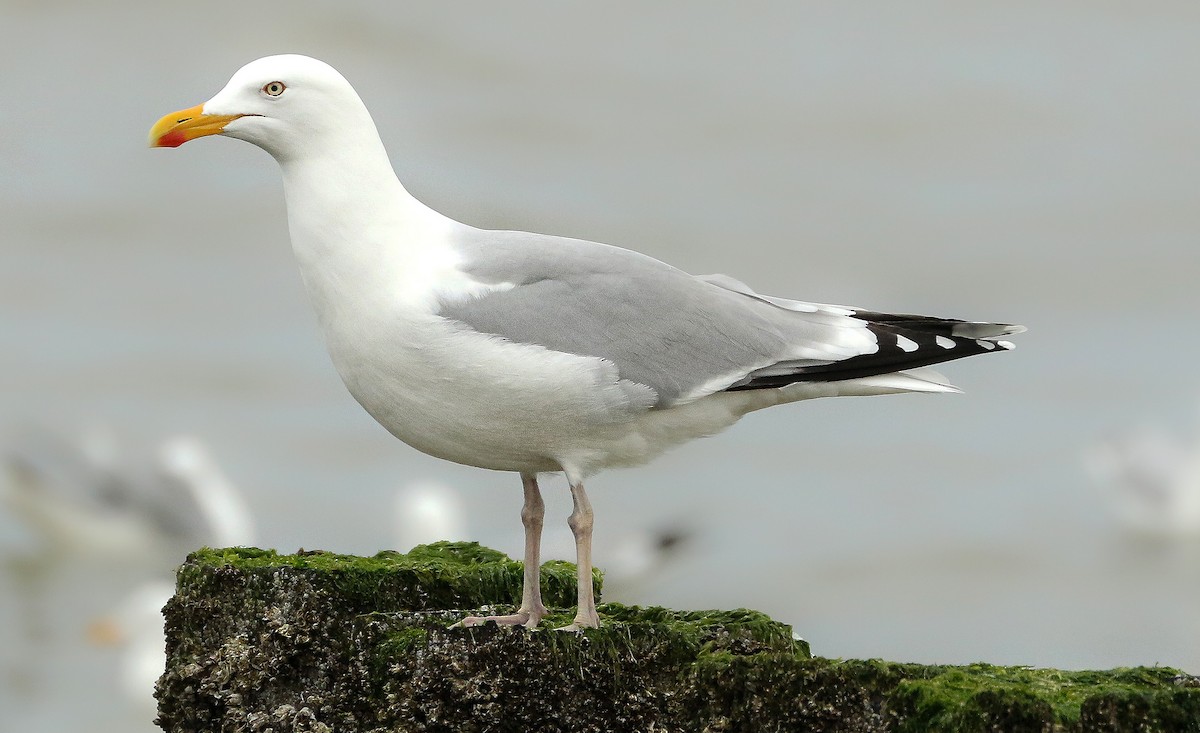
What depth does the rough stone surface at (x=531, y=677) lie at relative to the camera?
5059mm

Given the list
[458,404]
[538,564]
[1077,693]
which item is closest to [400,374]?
[458,404]

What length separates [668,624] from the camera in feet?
18.4

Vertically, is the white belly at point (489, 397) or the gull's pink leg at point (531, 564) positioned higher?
the white belly at point (489, 397)

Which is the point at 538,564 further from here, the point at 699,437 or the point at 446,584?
the point at 699,437

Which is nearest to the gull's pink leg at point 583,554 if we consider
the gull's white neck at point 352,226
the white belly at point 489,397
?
the white belly at point 489,397

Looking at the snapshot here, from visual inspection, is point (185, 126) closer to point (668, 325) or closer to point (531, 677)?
point (668, 325)

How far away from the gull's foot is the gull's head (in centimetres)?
207

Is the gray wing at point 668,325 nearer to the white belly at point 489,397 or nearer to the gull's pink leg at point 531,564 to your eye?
the white belly at point 489,397

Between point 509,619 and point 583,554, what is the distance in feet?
1.31

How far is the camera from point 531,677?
5.37 metres

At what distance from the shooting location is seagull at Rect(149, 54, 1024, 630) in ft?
18.7

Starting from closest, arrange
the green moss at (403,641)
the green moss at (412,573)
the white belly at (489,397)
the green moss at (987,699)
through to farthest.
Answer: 1. the green moss at (987,699)
2. the green moss at (403,641)
3. the white belly at (489,397)
4. the green moss at (412,573)

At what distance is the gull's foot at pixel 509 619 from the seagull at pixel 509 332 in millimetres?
16

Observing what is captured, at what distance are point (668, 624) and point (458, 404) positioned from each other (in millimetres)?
1194
